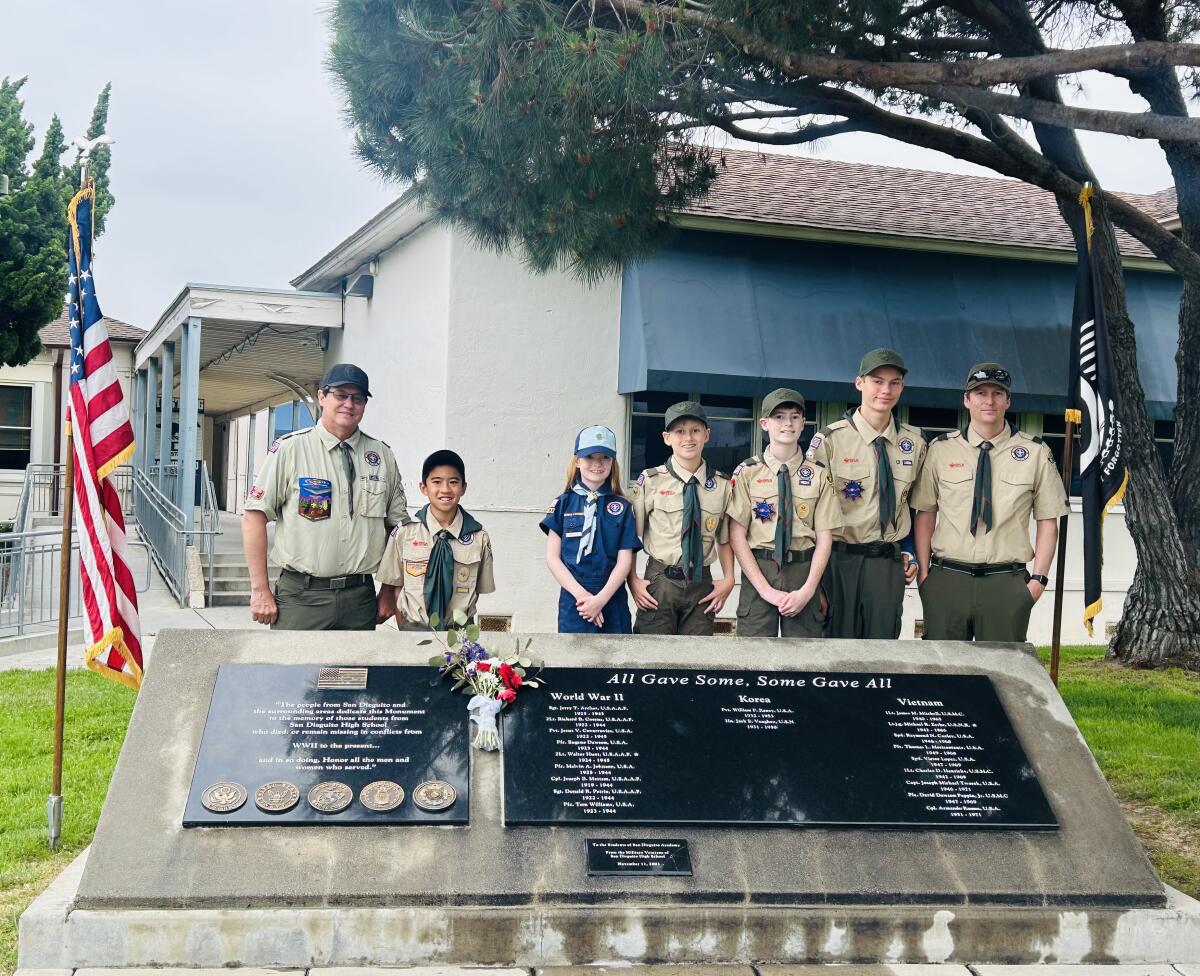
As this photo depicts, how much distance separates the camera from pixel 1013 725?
441cm

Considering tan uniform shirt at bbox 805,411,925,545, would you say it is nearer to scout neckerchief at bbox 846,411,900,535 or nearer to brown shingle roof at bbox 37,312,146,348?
scout neckerchief at bbox 846,411,900,535

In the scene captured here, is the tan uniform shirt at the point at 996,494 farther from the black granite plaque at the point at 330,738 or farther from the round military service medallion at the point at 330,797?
the round military service medallion at the point at 330,797

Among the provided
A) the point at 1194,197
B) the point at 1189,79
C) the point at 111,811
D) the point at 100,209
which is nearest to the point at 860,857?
the point at 111,811

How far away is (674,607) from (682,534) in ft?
1.21

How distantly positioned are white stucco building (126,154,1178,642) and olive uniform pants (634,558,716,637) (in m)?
5.00

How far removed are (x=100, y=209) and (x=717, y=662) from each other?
698 inches

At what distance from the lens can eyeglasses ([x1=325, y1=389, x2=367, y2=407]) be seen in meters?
4.93

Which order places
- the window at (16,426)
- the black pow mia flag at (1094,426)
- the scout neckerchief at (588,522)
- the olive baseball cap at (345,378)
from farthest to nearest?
the window at (16,426), the black pow mia flag at (1094,426), the scout neckerchief at (588,522), the olive baseball cap at (345,378)

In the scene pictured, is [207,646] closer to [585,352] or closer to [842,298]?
[585,352]

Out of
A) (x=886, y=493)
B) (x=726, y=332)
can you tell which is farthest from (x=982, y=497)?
(x=726, y=332)

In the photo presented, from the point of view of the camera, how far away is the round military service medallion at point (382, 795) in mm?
3719

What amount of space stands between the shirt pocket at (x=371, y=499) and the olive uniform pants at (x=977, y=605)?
8.40 feet

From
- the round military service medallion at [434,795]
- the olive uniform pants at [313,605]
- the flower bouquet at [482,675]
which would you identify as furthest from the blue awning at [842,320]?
the round military service medallion at [434,795]

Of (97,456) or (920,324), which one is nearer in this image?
(97,456)
